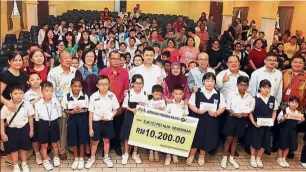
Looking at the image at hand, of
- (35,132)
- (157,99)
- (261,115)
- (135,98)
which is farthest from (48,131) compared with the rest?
(261,115)

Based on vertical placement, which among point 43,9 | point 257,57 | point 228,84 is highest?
point 43,9

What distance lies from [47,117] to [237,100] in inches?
106

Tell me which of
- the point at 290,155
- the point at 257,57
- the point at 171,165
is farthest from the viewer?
the point at 257,57

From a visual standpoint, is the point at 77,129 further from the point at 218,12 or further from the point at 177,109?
the point at 218,12

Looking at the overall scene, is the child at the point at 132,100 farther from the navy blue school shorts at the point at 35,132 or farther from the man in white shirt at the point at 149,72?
the navy blue school shorts at the point at 35,132

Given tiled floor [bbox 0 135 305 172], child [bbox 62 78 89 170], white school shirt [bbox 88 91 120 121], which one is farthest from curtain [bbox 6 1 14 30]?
white school shirt [bbox 88 91 120 121]

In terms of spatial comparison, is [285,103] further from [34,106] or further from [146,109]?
[34,106]

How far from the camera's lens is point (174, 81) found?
15.3ft

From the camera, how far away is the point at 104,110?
430 centimetres

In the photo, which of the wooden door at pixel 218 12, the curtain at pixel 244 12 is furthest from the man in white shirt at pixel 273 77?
the curtain at pixel 244 12

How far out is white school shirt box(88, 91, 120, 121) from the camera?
4.27m

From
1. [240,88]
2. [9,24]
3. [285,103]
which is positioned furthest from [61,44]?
[9,24]

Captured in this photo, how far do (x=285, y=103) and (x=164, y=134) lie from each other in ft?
6.84

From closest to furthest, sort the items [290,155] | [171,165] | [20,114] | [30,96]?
1. [20,114]
2. [30,96]
3. [171,165]
4. [290,155]
